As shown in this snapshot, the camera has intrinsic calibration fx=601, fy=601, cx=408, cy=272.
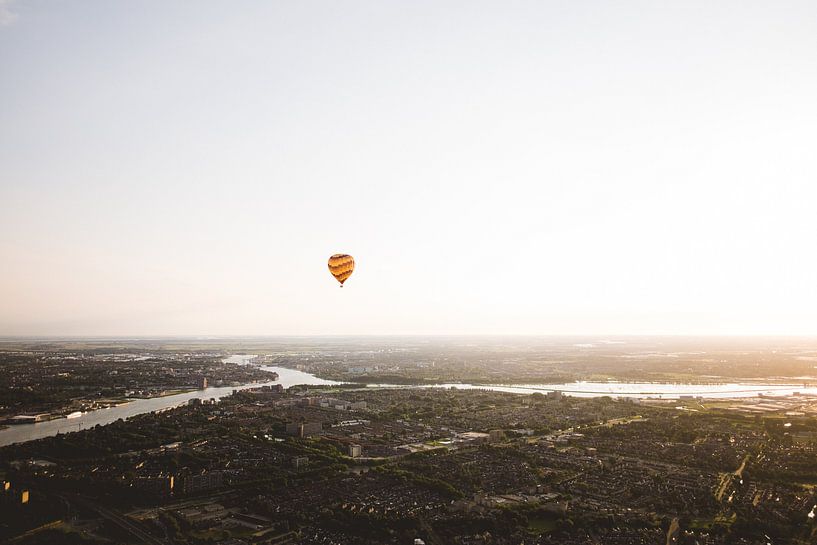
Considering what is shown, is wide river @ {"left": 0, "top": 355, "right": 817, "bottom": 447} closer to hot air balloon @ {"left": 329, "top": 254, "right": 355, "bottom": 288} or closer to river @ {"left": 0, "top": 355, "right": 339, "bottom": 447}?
river @ {"left": 0, "top": 355, "right": 339, "bottom": 447}

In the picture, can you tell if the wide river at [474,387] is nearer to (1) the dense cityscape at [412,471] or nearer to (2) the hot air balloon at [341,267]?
(1) the dense cityscape at [412,471]

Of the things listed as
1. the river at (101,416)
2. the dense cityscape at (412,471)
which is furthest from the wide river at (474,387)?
the dense cityscape at (412,471)

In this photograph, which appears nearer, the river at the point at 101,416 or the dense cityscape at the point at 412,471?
the dense cityscape at the point at 412,471

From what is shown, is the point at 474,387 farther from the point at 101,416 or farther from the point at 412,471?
the point at 412,471

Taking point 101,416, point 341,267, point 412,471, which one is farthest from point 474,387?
point 341,267

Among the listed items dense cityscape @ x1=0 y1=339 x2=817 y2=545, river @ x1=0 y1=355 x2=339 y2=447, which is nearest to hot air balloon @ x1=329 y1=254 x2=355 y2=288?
dense cityscape @ x1=0 y1=339 x2=817 y2=545

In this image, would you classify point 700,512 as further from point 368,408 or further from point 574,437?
point 368,408
